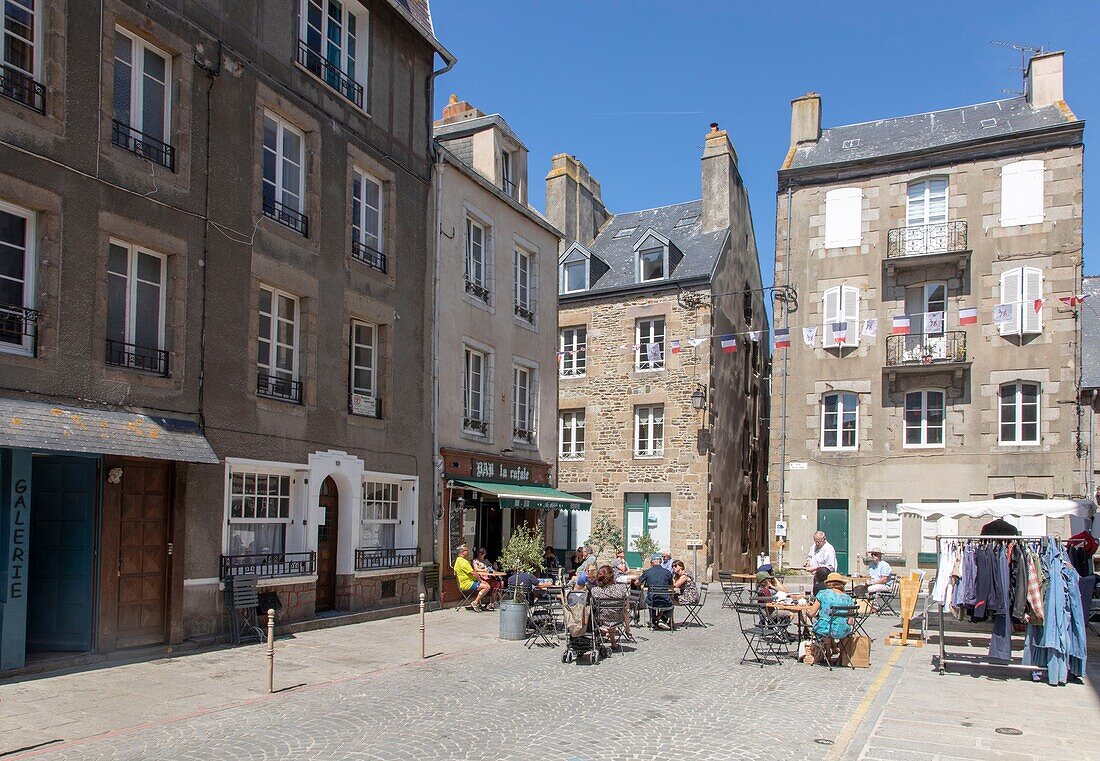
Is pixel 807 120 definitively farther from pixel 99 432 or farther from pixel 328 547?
pixel 99 432

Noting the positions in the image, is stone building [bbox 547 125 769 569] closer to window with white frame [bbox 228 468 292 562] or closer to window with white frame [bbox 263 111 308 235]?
window with white frame [bbox 263 111 308 235]

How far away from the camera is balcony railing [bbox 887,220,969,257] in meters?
26.1

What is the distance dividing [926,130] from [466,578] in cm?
2060

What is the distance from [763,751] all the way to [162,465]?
831 centimetres

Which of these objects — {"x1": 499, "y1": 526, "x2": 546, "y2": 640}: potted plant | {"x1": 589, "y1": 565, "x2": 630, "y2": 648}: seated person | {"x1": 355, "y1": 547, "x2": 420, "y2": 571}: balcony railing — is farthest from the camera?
{"x1": 355, "y1": 547, "x2": 420, "y2": 571}: balcony railing

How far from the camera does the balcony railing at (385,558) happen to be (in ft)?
52.1

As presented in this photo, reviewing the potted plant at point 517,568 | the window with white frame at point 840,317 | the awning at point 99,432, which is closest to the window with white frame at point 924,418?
the window with white frame at point 840,317

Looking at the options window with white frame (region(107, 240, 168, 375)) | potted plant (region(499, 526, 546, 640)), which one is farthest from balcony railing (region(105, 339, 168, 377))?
potted plant (region(499, 526, 546, 640))

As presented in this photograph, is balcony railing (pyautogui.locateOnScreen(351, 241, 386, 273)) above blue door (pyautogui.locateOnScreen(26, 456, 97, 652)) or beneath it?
above

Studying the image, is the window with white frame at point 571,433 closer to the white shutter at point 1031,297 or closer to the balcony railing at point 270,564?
the white shutter at point 1031,297

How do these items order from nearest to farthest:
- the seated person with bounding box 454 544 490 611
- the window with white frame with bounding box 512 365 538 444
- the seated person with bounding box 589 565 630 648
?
1. the seated person with bounding box 589 565 630 648
2. the seated person with bounding box 454 544 490 611
3. the window with white frame with bounding box 512 365 538 444

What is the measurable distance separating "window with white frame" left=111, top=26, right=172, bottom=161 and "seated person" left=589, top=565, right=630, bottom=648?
26.3 feet

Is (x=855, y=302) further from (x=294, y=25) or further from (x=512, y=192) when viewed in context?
(x=294, y=25)

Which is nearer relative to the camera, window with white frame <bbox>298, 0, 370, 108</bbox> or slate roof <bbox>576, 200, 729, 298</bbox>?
window with white frame <bbox>298, 0, 370, 108</bbox>
